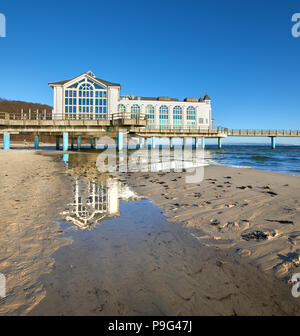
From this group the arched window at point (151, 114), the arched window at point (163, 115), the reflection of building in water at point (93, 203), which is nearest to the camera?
the reflection of building in water at point (93, 203)

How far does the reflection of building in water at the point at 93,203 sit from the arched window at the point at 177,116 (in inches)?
1738

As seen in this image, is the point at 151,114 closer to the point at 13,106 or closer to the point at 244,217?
the point at 244,217

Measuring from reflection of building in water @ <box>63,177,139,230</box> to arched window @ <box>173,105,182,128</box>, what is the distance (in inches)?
1738

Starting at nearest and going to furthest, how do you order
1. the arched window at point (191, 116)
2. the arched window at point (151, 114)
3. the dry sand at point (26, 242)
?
the dry sand at point (26, 242) < the arched window at point (151, 114) < the arched window at point (191, 116)

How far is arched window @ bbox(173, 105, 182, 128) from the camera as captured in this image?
4869 cm

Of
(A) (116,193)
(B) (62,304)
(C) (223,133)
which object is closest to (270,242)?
(B) (62,304)

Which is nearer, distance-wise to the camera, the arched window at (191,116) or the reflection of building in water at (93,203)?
the reflection of building in water at (93,203)

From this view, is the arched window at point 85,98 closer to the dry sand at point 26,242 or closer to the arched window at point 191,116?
the arched window at point 191,116

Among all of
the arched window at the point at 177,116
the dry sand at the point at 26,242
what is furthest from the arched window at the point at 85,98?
the dry sand at the point at 26,242

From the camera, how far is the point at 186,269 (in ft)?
7.40

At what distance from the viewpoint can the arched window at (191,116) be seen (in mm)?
49281

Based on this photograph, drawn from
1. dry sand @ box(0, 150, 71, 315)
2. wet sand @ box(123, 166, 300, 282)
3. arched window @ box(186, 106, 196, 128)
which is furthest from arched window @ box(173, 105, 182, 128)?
dry sand @ box(0, 150, 71, 315)

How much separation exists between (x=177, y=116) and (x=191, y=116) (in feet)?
11.7

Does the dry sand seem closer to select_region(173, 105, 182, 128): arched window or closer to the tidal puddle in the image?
the tidal puddle
